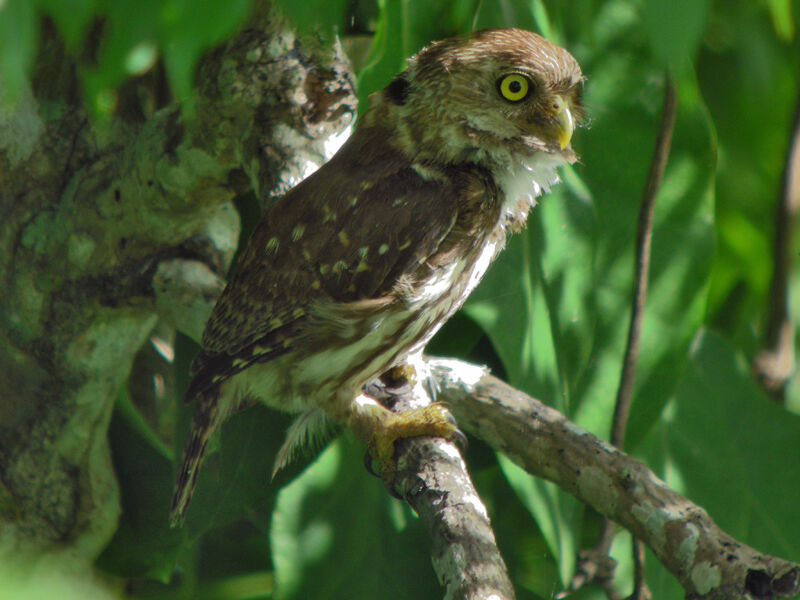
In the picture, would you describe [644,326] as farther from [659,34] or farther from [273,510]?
[659,34]

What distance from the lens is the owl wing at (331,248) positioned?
7.82ft

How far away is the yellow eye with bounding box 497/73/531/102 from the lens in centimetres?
243

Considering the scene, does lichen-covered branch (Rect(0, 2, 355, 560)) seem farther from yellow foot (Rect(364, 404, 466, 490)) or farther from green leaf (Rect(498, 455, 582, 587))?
green leaf (Rect(498, 455, 582, 587))

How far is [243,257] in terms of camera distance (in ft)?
8.75

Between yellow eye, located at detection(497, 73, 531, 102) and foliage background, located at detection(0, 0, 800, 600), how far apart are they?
12.1 inches

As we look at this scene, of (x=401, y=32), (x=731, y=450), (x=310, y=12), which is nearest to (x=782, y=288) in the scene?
(x=731, y=450)

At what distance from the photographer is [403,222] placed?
2.37 meters

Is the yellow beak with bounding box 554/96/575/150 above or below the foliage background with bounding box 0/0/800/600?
above

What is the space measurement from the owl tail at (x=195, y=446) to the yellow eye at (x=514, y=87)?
4.04ft

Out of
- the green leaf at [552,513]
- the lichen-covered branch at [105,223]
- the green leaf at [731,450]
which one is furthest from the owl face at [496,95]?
the green leaf at [731,450]

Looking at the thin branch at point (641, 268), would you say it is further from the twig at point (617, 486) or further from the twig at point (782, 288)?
the twig at point (782, 288)

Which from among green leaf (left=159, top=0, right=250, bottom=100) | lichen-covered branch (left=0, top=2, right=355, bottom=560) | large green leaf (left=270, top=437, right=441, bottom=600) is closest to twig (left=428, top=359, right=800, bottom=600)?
large green leaf (left=270, top=437, right=441, bottom=600)

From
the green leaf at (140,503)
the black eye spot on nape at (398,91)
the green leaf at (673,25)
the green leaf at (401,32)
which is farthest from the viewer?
the green leaf at (140,503)

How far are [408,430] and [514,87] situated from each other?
0.97m
